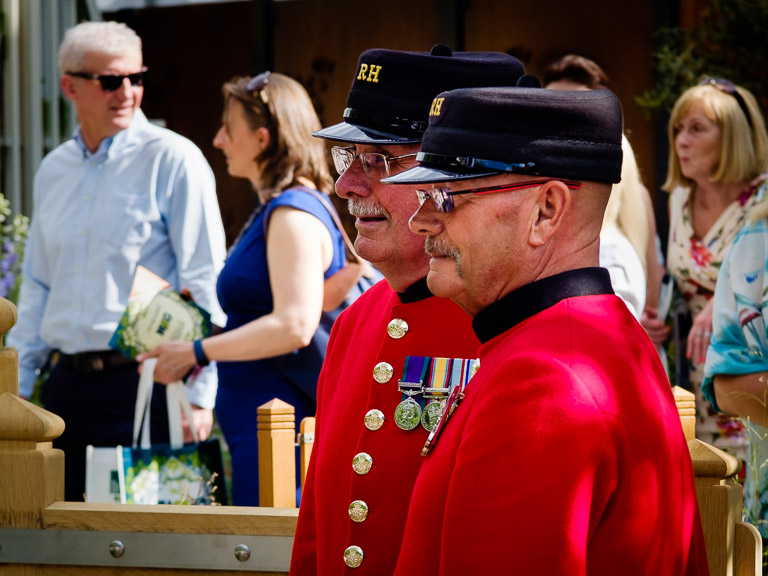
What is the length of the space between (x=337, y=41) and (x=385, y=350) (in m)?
6.11

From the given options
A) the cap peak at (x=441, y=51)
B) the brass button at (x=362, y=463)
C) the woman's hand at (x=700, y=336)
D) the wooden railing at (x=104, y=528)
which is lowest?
the woman's hand at (x=700, y=336)

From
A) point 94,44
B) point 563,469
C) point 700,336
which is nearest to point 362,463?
point 563,469

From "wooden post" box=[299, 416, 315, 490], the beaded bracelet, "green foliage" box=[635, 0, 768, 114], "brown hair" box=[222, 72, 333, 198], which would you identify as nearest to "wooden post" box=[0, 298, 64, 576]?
"wooden post" box=[299, 416, 315, 490]

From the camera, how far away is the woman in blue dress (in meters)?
3.35

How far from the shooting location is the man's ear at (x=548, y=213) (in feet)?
4.72

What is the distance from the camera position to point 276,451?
2.63m

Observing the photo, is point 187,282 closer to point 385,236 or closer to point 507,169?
point 385,236

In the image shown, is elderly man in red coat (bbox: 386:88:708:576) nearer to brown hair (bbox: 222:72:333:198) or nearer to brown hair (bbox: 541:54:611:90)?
brown hair (bbox: 222:72:333:198)

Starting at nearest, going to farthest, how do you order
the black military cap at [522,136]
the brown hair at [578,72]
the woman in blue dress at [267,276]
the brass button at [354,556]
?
the black military cap at [522,136]
the brass button at [354,556]
the woman in blue dress at [267,276]
the brown hair at [578,72]

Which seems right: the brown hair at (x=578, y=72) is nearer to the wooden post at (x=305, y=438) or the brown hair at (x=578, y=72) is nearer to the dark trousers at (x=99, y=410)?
the dark trousers at (x=99, y=410)

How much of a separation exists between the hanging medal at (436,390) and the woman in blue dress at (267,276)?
61.9 inches

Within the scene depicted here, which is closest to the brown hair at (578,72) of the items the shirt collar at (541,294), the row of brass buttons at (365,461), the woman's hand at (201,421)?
the woman's hand at (201,421)

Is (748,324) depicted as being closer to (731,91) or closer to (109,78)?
(731,91)

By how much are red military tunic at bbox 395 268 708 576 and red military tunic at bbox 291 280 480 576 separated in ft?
0.95
